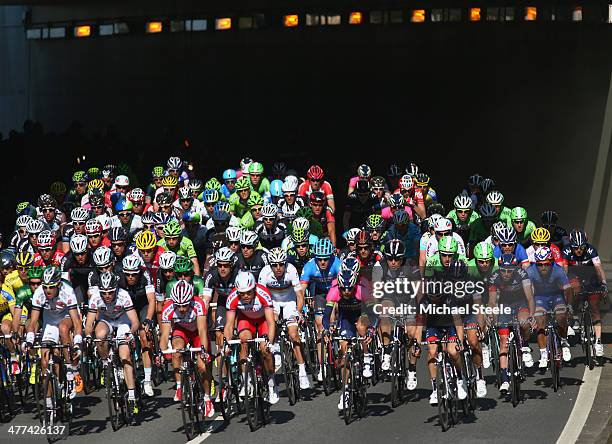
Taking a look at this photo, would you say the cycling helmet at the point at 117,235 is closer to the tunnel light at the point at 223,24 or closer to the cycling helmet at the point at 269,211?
the cycling helmet at the point at 269,211

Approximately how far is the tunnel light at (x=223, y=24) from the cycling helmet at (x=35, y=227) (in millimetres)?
23078

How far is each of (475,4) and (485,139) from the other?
13.8 ft

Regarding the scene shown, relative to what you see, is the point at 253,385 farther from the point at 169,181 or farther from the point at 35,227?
the point at 169,181

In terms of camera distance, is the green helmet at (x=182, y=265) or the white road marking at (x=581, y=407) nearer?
the white road marking at (x=581, y=407)

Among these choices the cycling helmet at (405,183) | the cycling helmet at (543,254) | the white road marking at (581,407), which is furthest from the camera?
the cycling helmet at (405,183)

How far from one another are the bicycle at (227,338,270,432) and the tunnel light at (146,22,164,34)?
94.8ft

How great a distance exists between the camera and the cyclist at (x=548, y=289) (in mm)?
17828

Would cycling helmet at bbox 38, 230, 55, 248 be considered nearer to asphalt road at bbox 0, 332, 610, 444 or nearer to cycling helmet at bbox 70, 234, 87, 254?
cycling helmet at bbox 70, 234, 87, 254

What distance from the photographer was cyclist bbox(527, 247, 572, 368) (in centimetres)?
1783

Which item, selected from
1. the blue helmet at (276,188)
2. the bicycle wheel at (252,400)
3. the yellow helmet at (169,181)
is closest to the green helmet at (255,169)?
the blue helmet at (276,188)

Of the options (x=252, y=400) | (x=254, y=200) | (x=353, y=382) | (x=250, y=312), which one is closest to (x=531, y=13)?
(x=254, y=200)

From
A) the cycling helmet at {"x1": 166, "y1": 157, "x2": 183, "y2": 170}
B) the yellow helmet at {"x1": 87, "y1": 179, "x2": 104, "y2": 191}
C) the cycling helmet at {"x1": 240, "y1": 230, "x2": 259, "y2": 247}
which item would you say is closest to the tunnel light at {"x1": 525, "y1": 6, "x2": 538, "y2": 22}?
the cycling helmet at {"x1": 166, "y1": 157, "x2": 183, "y2": 170}

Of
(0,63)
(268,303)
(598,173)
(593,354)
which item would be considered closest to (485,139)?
(598,173)

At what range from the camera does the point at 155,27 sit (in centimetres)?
4403
